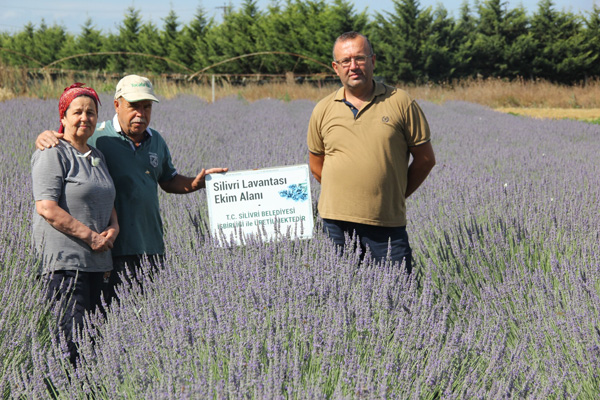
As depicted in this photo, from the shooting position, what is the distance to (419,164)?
9.67 feet

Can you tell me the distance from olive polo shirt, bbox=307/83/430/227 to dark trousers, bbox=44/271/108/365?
1153 mm

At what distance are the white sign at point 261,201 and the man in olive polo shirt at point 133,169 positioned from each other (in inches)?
11.6

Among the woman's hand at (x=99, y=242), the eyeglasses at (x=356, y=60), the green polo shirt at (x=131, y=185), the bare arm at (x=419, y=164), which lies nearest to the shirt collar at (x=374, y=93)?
the eyeglasses at (x=356, y=60)


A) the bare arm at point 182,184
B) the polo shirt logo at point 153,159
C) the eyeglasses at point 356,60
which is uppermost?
the eyeglasses at point 356,60

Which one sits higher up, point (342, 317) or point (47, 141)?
point (47, 141)

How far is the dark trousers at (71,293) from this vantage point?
2516mm

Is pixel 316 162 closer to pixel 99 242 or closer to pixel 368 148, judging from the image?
pixel 368 148

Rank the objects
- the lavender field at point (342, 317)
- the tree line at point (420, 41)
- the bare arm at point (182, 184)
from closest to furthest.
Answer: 1. the lavender field at point (342, 317)
2. the bare arm at point (182, 184)
3. the tree line at point (420, 41)

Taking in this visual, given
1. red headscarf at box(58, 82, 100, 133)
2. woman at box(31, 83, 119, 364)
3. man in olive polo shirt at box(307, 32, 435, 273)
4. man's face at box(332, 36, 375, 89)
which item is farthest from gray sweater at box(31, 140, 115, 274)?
man's face at box(332, 36, 375, 89)

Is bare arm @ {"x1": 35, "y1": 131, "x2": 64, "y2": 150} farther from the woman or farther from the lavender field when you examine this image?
the lavender field

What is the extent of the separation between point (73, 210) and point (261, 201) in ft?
2.96

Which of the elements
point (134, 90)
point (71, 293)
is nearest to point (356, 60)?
point (134, 90)

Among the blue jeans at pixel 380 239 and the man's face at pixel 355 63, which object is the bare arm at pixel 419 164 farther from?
the man's face at pixel 355 63

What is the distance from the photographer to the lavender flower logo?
2.99 m
